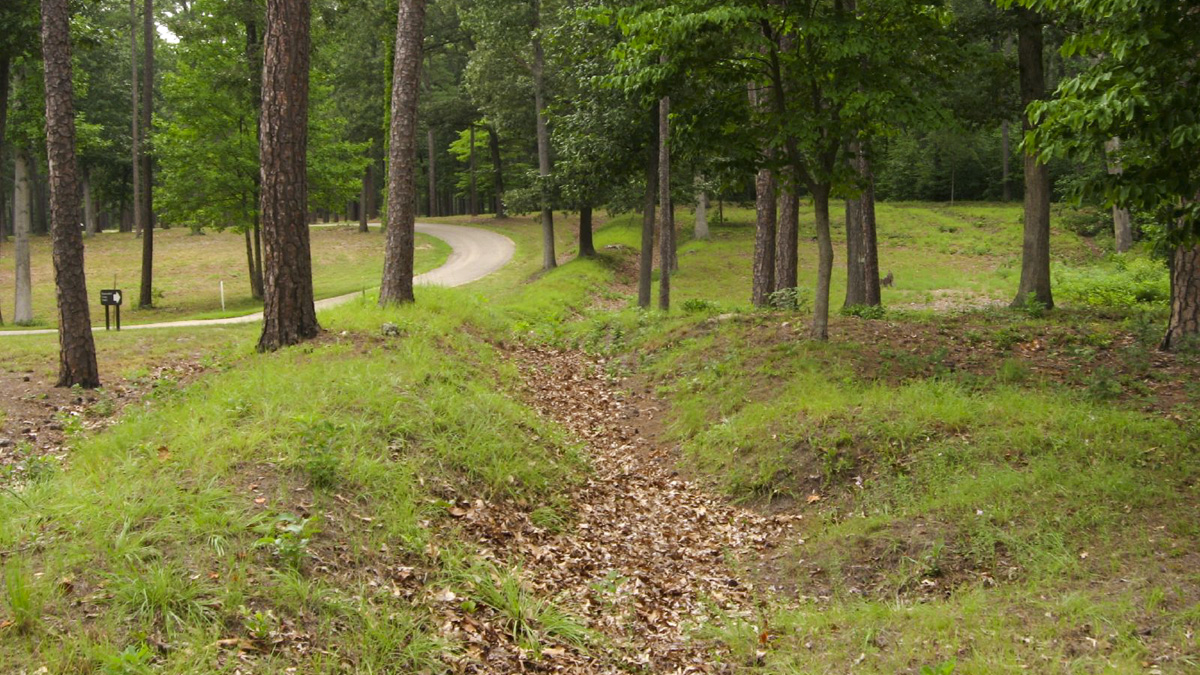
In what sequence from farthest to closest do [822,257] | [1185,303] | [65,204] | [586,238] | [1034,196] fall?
[586,238] < [1034,196] < [822,257] < [65,204] < [1185,303]

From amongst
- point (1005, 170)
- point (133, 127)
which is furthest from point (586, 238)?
point (1005, 170)

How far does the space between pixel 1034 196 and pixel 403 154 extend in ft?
35.4

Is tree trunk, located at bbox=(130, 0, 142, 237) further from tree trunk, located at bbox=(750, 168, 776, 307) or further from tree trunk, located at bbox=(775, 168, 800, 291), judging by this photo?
tree trunk, located at bbox=(775, 168, 800, 291)

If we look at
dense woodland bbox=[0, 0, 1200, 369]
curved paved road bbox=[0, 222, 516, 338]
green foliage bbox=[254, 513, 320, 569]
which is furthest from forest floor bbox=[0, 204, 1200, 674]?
curved paved road bbox=[0, 222, 516, 338]

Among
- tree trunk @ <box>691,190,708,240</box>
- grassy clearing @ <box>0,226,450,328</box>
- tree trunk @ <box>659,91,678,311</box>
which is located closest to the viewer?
tree trunk @ <box>659,91,678,311</box>

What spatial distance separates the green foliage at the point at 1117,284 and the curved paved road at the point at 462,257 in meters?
15.4

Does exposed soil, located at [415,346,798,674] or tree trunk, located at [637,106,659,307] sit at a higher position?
tree trunk, located at [637,106,659,307]

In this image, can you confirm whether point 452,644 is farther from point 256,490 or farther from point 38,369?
point 38,369

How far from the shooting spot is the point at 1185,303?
1059 centimetres

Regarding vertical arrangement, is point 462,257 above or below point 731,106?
below

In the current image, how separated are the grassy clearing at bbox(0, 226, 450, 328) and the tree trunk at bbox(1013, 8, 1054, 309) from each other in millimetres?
19200

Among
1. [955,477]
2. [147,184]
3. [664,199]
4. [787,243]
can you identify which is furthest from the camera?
[147,184]

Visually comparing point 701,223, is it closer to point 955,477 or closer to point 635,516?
point 635,516

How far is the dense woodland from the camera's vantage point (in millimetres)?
6516
